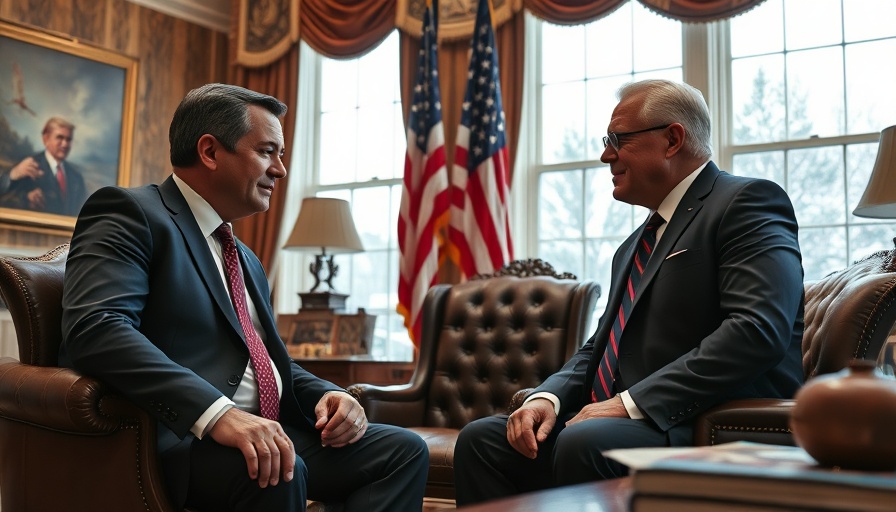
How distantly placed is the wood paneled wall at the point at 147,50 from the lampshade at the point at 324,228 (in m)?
1.68

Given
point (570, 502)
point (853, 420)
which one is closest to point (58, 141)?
point (570, 502)

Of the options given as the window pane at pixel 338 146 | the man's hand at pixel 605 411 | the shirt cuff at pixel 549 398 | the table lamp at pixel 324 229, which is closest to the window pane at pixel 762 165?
the table lamp at pixel 324 229

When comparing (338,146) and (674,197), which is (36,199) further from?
(674,197)

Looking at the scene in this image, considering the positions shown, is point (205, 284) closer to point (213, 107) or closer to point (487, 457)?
point (213, 107)

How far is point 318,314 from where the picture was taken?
5.39m

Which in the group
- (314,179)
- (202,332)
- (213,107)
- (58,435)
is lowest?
(58,435)

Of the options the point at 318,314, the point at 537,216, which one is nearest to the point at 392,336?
the point at 318,314

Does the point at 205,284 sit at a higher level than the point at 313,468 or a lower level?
higher

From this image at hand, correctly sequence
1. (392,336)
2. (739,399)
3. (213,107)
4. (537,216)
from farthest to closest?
(392,336)
(537,216)
(213,107)
(739,399)

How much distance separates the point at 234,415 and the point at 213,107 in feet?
2.95

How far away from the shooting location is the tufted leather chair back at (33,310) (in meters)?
2.18

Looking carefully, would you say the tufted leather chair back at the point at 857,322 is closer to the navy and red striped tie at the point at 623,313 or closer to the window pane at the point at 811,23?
the navy and red striped tie at the point at 623,313

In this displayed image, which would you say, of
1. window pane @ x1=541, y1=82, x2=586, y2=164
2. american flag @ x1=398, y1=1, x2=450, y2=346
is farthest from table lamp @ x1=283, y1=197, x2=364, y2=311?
window pane @ x1=541, y1=82, x2=586, y2=164

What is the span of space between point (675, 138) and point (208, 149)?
Result: 129cm
